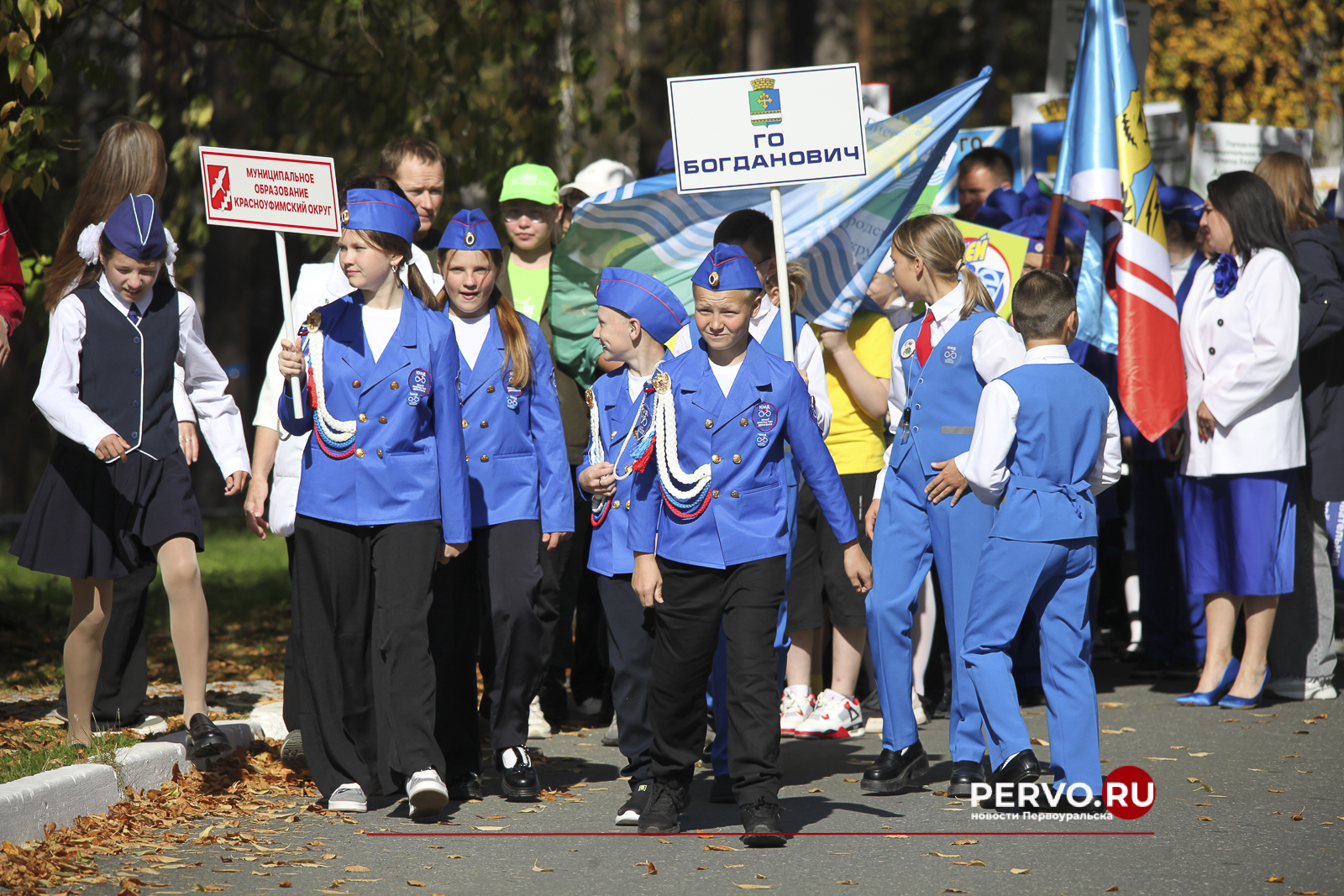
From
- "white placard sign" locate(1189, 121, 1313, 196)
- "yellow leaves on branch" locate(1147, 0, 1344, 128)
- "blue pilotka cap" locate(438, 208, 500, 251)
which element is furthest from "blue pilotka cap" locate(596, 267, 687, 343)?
"yellow leaves on branch" locate(1147, 0, 1344, 128)

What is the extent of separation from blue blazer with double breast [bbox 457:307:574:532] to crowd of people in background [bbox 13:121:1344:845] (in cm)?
1

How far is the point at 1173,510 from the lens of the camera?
882 cm

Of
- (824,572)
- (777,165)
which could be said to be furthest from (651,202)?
(824,572)

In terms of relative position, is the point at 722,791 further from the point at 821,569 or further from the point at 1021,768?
the point at 821,569

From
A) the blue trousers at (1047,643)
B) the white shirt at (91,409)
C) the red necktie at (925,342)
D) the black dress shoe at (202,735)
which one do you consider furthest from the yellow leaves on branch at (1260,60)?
the black dress shoe at (202,735)

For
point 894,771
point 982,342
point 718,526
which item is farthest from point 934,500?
point 894,771

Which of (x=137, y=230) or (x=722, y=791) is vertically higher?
(x=137, y=230)

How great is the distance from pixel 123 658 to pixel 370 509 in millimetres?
2040

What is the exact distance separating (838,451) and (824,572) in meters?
0.60

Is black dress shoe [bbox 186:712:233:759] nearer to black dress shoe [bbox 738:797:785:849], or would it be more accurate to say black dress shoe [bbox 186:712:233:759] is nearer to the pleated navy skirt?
the pleated navy skirt

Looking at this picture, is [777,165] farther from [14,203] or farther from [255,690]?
[14,203]

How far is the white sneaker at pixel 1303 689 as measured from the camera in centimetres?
804

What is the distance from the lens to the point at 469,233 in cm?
609

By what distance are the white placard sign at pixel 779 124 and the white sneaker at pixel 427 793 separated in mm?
2658
